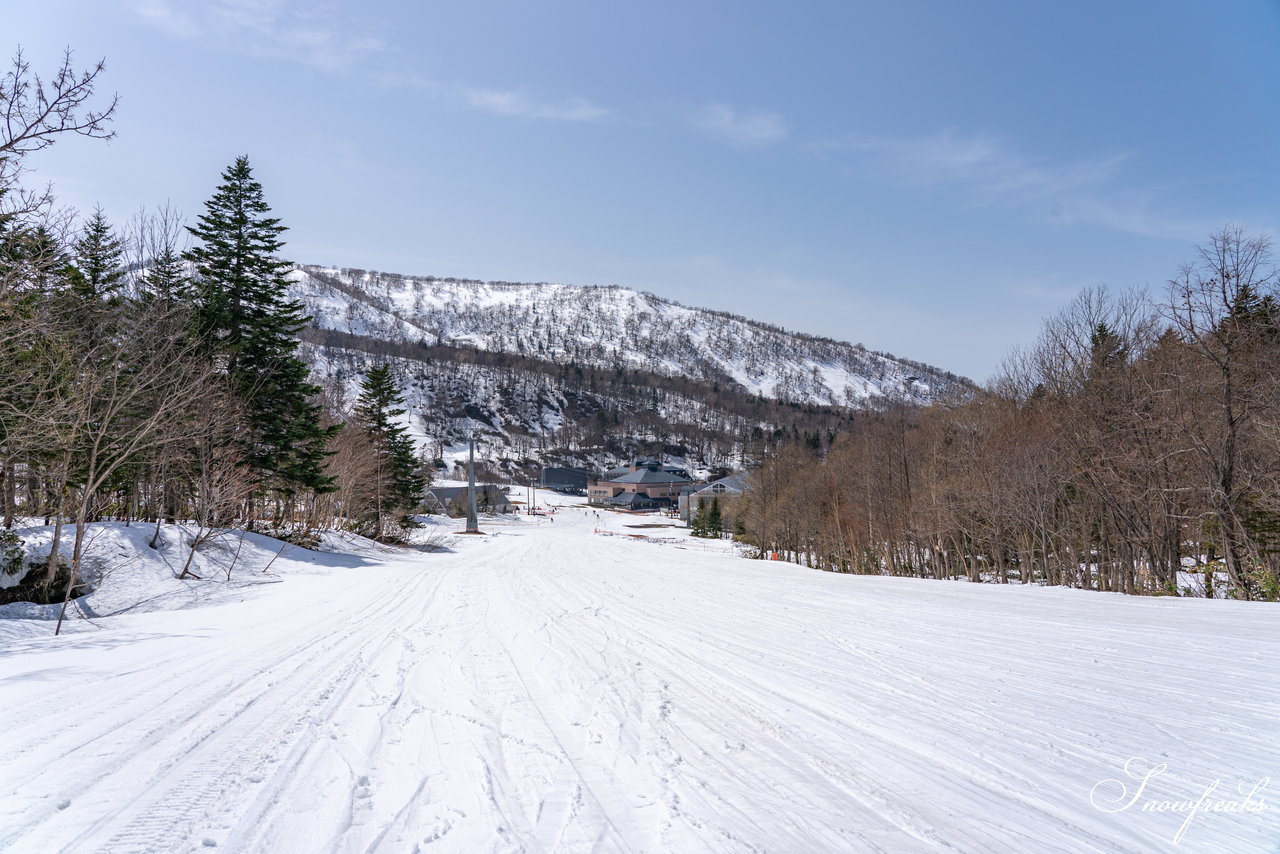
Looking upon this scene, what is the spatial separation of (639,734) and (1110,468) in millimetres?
17507

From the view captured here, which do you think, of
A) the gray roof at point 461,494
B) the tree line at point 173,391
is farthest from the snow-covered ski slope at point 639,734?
the gray roof at point 461,494

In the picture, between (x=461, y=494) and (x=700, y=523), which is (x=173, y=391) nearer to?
(x=700, y=523)

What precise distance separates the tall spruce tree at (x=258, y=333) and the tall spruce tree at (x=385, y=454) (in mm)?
8282

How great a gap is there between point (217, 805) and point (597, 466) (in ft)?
558

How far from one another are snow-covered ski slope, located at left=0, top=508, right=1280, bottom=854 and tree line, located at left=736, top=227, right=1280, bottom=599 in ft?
21.3

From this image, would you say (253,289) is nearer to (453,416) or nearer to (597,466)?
(597,466)

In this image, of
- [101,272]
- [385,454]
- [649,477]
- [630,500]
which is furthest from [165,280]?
[649,477]

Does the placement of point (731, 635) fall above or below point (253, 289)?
below

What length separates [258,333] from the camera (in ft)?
72.2

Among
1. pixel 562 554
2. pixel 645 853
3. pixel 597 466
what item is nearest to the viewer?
pixel 645 853

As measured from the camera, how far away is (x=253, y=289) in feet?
73.7

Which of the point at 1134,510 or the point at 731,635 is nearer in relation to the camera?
the point at 731,635

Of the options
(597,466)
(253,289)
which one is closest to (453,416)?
(597,466)

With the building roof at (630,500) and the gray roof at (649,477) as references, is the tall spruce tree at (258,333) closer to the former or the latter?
the building roof at (630,500)
